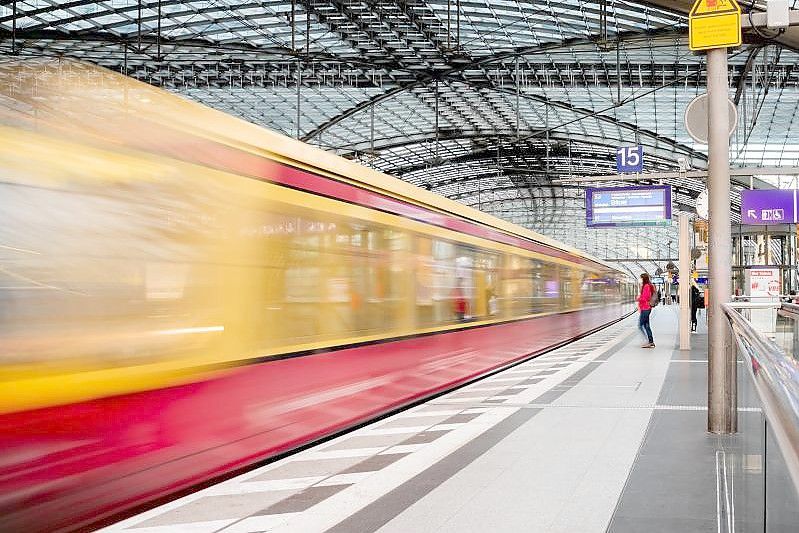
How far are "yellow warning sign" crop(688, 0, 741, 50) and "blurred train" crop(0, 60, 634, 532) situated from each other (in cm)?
312

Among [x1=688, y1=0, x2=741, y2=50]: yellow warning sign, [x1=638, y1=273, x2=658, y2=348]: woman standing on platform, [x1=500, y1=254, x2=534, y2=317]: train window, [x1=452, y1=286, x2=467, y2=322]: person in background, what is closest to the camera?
[x1=688, y1=0, x2=741, y2=50]: yellow warning sign

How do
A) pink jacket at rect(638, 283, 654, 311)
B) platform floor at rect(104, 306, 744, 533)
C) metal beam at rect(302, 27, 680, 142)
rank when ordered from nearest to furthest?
platform floor at rect(104, 306, 744, 533) < pink jacket at rect(638, 283, 654, 311) < metal beam at rect(302, 27, 680, 142)

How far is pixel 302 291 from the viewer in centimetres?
678

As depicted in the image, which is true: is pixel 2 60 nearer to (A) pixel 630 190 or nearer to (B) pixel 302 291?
(B) pixel 302 291

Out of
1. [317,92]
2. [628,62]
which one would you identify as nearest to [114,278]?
[628,62]

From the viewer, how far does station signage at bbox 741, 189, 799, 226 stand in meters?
19.7

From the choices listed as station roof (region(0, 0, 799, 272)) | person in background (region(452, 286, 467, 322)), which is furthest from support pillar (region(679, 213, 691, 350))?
person in background (region(452, 286, 467, 322))

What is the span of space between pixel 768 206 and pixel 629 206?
4.30 meters

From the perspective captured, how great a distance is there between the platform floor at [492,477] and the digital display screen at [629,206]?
14.1 metres

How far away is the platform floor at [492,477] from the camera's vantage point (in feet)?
15.6

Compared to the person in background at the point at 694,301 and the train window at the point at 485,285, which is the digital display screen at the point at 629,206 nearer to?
the person in background at the point at 694,301

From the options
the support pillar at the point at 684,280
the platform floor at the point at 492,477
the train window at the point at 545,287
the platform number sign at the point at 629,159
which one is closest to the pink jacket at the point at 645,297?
the support pillar at the point at 684,280

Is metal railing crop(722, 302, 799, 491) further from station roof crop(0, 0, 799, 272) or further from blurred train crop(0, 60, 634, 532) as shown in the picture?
station roof crop(0, 0, 799, 272)

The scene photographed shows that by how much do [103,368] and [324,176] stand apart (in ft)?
10.3
